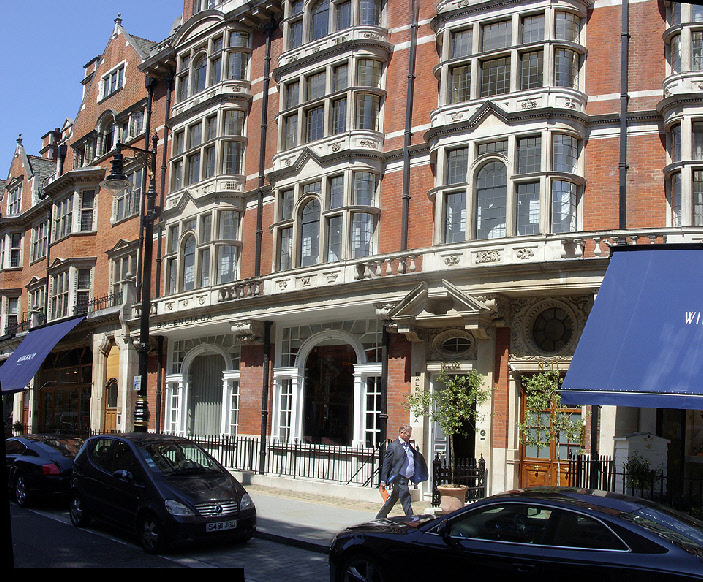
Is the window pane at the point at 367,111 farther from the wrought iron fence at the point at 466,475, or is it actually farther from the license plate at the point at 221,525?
the license plate at the point at 221,525

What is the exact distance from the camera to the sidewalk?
12.9 metres

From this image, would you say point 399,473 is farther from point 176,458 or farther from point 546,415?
point 546,415

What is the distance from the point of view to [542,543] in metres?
7.48

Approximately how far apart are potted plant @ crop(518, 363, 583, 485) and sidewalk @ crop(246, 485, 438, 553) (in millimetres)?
2880

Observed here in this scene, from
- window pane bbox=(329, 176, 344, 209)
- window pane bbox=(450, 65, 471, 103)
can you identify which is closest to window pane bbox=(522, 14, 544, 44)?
window pane bbox=(450, 65, 471, 103)

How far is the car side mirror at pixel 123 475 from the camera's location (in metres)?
12.7

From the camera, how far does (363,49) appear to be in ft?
71.8

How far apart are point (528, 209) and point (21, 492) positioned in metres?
12.5

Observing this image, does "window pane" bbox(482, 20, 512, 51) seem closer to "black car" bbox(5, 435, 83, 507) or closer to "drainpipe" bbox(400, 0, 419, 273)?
"drainpipe" bbox(400, 0, 419, 273)

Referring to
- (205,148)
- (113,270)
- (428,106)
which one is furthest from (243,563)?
(113,270)

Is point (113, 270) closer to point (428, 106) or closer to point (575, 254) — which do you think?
point (428, 106)

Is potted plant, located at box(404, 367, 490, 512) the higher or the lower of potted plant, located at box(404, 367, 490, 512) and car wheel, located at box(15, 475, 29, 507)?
the higher

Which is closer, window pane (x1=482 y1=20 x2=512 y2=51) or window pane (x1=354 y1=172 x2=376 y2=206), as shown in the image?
window pane (x1=482 y1=20 x2=512 y2=51)

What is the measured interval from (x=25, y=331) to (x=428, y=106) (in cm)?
2872
